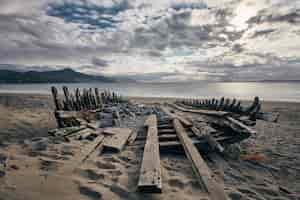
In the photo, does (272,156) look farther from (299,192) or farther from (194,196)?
(194,196)

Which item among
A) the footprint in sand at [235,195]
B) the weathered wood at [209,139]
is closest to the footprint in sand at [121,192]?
the footprint in sand at [235,195]

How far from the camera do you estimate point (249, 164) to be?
4.79 meters

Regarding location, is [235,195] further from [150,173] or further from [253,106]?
[253,106]

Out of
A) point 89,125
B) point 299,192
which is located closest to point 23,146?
point 89,125

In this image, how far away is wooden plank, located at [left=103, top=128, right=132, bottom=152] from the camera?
424cm

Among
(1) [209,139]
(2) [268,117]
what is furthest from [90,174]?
(2) [268,117]

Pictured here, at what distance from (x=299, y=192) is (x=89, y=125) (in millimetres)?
6134

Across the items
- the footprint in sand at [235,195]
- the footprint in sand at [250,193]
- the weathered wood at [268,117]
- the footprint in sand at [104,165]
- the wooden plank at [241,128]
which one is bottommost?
the footprint in sand at [250,193]

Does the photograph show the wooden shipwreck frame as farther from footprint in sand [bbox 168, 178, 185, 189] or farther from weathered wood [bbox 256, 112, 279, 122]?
footprint in sand [bbox 168, 178, 185, 189]

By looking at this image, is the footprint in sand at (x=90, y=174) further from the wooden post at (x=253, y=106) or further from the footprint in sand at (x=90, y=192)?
the wooden post at (x=253, y=106)

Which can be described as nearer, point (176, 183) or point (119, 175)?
point (176, 183)

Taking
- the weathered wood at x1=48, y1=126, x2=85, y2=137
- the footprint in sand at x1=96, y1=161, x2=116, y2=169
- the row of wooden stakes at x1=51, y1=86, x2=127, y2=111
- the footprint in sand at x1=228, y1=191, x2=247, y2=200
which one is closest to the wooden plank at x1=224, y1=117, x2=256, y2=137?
the footprint in sand at x1=228, y1=191, x2=247, y2=200

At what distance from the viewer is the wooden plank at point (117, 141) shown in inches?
167

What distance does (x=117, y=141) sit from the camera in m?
4.64
